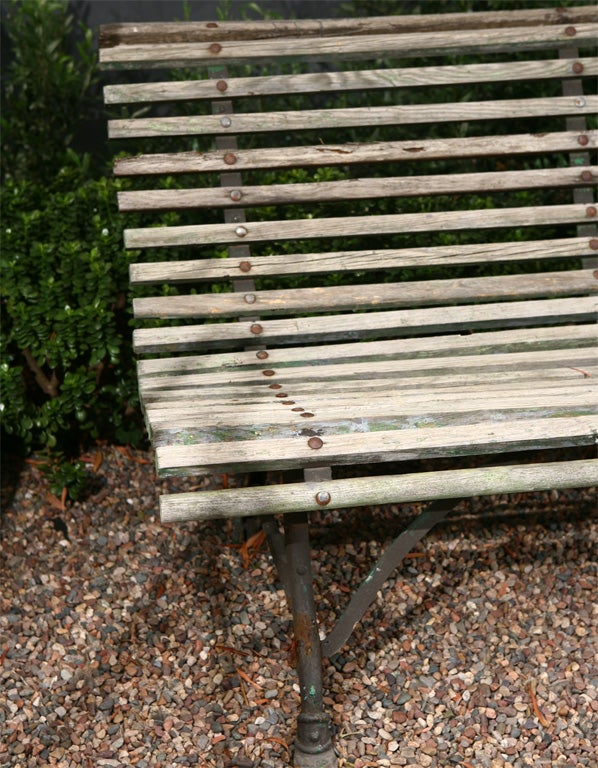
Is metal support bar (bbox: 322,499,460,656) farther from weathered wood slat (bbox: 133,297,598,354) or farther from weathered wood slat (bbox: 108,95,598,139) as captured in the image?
weathered wood slat (bbox: 108,95,598,139)

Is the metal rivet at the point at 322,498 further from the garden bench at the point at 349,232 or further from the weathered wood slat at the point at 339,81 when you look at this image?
the weathered wood slat at the point at 339,81

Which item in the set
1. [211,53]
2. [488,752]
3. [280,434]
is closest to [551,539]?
[488,752]

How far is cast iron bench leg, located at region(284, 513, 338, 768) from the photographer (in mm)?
2611

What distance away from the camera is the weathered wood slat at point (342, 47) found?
349 cm

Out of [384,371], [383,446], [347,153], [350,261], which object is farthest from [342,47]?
[383,446]

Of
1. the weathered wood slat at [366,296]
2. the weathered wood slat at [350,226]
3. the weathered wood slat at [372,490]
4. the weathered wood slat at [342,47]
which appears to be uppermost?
the weathered wood slat at [342,47]

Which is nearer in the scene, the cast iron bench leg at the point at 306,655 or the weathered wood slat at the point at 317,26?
the cast iron bench leg at the point at 306,655

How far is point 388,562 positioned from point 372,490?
32 cm

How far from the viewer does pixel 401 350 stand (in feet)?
10.9

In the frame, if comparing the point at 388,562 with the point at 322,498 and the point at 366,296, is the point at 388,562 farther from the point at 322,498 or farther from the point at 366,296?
the point at 366,296

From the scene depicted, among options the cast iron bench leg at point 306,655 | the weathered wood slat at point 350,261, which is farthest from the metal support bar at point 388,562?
the weathered wood slat at point 350,261

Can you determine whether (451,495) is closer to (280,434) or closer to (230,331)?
(280,434)

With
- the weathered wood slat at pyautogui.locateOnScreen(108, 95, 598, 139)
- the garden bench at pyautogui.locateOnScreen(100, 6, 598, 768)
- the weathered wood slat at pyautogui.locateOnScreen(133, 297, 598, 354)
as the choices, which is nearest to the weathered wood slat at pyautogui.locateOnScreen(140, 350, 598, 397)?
the garden bench at pyautogui.locateOnScreen(100, 6, 598, 768)

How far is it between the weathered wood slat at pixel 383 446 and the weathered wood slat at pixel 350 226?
1.09 metres
